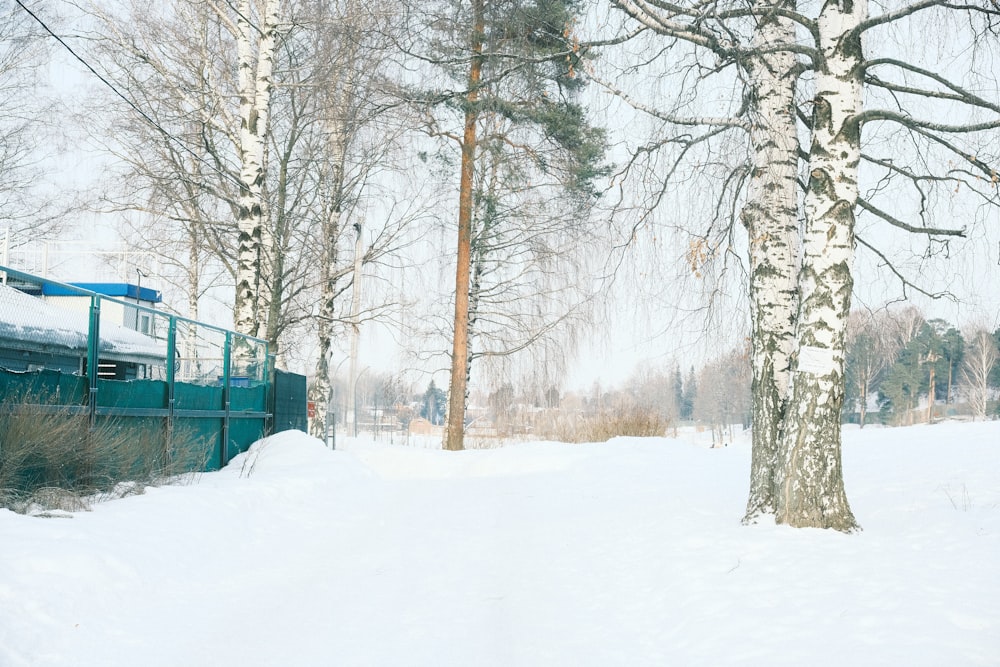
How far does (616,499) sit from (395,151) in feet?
35.4

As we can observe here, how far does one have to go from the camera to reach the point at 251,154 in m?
13.8

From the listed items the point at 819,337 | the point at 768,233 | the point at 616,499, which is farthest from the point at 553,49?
the point at 616,499

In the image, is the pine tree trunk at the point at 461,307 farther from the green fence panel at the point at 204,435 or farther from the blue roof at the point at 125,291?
the green fence panel at the point at 204,435

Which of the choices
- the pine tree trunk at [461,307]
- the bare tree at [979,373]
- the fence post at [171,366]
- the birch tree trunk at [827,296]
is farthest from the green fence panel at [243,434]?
the bare tree at [979,373]

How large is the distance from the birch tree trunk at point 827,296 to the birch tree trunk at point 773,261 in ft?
2.01

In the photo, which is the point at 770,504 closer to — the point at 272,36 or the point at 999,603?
the point at 999,603

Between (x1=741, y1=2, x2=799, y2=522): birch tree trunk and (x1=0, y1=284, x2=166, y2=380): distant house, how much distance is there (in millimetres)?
6842

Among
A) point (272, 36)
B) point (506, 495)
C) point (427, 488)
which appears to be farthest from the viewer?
point (272, 36)

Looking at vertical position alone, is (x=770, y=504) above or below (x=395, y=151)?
below

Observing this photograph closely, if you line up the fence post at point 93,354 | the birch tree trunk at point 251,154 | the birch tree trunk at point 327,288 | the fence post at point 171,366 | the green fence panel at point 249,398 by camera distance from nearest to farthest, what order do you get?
the fence post at point 93,354 < the fence post at point 171,366 < the green fence panel at point 249,398 < the birch tree trunk at point 251,154 < the birch tree trunk at point 327,288

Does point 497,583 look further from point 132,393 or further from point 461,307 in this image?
point 461,307

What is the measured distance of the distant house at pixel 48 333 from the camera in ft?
24.4

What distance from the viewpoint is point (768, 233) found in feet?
24.8

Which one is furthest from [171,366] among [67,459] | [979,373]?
[979,373]
